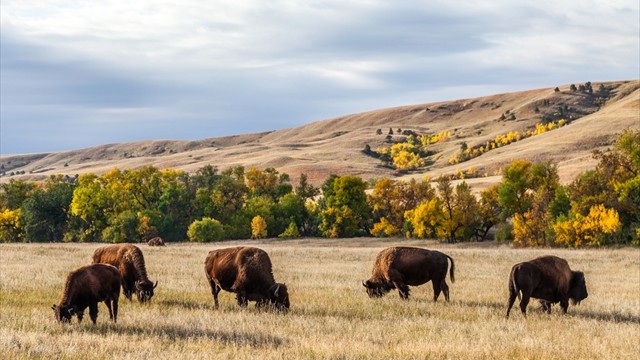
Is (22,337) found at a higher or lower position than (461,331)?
higher

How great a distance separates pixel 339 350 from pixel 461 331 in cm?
385

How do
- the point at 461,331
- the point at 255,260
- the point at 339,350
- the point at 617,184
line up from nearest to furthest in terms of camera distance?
the point at 339,350 → the point at 461,331 → the point at 255,260 → the point at 617,184

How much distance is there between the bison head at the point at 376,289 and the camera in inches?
811

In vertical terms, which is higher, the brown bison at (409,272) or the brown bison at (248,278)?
the brown bison at (248,278)

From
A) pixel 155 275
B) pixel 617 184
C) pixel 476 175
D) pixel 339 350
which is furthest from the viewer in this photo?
pixel 476 175

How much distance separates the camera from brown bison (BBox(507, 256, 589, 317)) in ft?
57.4

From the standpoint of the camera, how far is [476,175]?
161250 mm

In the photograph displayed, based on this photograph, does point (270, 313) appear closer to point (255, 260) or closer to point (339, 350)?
point (255, 260)

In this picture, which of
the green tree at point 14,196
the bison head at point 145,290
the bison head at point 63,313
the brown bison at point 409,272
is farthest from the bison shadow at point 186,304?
the green tree at point 14,196

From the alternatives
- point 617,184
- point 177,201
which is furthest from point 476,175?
point 617,184

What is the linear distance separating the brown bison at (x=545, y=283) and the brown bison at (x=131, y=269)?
9.38 meters

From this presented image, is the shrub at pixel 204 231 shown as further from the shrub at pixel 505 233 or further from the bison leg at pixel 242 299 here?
the bison leg at pixel 242 299

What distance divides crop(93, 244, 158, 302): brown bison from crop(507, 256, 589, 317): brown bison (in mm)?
9382

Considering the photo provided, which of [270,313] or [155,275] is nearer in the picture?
[270,313]
